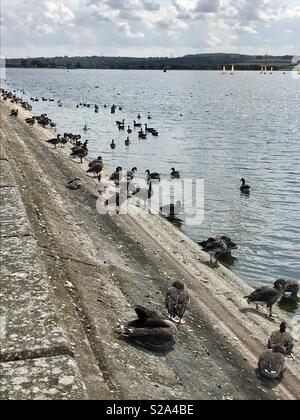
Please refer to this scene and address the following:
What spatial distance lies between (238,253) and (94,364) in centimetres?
1574

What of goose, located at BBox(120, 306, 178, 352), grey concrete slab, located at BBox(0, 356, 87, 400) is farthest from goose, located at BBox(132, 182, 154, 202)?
grey concrete slab, located at BBox(0, 356, 87, 400)

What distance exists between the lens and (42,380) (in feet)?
19.5

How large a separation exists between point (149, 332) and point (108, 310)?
128 cm

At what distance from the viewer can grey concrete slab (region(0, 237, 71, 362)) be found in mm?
6559

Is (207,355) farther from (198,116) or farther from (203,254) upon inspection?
(198,116)

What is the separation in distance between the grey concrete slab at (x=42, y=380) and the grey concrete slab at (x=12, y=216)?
4335 mm

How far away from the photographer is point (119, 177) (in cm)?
3322

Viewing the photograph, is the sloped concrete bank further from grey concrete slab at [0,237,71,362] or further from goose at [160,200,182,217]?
goose at [160,200,182,217]

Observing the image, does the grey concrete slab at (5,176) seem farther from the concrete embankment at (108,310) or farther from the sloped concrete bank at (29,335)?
the sloped concrete bank at (29,335)

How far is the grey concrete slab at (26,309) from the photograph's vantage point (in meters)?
6.56

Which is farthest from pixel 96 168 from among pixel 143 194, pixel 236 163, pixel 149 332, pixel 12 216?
pixel 149 332

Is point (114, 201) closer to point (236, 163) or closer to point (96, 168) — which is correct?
point (96, 168)

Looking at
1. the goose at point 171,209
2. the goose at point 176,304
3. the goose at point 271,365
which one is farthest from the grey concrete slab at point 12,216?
the goose at point 171,209

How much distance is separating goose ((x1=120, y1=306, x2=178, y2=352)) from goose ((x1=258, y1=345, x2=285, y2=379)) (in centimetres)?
210
